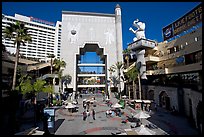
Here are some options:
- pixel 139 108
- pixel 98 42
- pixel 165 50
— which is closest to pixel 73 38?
pixel 98 42

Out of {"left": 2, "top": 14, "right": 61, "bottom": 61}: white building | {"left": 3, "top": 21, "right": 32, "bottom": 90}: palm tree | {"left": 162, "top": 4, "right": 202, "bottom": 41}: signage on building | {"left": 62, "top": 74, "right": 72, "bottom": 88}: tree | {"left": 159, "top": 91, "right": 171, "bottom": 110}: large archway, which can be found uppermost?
{"left": 2, "top": 14, "right": 61, "bottom": 61}: white building

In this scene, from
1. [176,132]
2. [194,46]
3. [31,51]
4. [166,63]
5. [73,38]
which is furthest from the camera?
[31,51]

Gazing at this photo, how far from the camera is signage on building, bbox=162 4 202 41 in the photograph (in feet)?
90.2

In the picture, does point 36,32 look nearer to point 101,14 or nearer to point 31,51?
point 31,51

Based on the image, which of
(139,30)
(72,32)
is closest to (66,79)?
(72,32)

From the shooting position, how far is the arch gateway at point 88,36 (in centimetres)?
5562

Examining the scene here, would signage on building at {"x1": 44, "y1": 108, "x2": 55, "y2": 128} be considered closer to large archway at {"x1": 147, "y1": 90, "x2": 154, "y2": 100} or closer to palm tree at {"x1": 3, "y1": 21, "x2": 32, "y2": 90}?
palm tree at {"x1": 3, "y1": 21, "x2": 32, "y2": 90}

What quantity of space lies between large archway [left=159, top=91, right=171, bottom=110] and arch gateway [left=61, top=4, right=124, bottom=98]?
84.4ft

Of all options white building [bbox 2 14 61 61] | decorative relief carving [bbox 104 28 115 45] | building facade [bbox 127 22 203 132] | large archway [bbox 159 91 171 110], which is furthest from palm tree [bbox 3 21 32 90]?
white building [bbox 2 14 61 61]

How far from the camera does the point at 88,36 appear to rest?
57750 mm

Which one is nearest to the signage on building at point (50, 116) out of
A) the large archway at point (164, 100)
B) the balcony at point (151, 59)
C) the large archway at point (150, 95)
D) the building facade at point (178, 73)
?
the building facade at point (178, 73)

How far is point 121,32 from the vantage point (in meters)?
59.3

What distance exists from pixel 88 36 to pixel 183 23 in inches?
1416

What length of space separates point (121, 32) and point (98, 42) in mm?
11028
